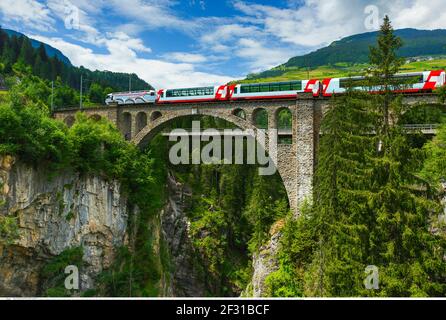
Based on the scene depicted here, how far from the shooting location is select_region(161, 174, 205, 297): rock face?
3694 centimetres

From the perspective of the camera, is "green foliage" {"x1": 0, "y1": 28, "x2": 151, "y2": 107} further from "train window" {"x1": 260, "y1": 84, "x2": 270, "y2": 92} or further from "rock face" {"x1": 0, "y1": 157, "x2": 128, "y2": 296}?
"train window" {"x1": 260, "y1": 84, "x2": 270, "y2": 92}

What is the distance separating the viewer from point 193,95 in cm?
3275

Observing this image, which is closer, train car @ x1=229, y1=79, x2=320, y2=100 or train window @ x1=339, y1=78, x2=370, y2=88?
train window @ x1=339, y1=78, x2=370, y2=88

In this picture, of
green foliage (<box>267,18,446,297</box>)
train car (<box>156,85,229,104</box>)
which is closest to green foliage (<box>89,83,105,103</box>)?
train car (<box>156,85,229,104</box>)

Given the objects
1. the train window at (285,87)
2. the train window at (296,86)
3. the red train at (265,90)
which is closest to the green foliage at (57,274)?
the red train at (265,90)

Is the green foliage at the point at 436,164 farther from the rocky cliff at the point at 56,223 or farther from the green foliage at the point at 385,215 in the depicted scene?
the rocky cliff at the point at 56,223

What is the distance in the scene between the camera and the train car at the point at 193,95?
31.2 metres

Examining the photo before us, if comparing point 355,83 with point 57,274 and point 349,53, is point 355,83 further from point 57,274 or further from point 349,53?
point 349,53

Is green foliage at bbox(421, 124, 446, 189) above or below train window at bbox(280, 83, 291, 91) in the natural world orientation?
below

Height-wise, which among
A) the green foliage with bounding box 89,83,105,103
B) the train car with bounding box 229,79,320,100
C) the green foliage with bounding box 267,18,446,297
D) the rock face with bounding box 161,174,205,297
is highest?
the green foliage with bounding box 89,83,105,103

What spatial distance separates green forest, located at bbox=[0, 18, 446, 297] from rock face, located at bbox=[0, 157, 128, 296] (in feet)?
2.83

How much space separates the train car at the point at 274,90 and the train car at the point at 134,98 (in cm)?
911

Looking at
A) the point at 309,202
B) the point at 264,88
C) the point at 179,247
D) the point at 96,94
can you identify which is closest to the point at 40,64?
the point at 96,94

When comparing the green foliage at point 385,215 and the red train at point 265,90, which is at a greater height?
the red train at point 265,90
